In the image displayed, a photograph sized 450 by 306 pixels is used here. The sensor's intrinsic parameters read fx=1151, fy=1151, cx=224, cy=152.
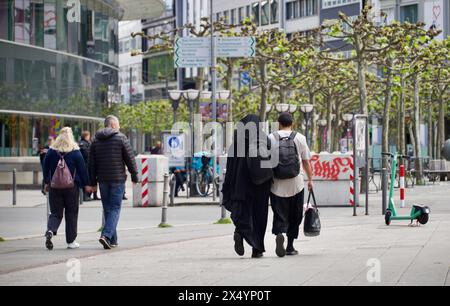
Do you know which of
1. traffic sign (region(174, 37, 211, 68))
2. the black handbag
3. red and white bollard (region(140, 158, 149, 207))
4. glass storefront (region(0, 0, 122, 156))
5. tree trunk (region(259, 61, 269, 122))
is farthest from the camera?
tree trunk (region(259, 61, 269, 122))

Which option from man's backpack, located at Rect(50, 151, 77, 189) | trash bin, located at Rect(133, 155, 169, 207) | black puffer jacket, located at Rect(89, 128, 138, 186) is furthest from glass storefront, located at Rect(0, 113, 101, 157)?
black puffer jacket, located at Rect(89, 128, 138, 186)

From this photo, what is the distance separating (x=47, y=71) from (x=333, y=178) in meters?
20.6

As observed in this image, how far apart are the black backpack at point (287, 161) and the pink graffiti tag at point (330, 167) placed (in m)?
14.6

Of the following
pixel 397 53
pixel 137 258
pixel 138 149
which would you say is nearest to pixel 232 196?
pixel 137 258

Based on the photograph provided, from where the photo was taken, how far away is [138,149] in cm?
14238

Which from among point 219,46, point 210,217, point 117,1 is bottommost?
point 210,217

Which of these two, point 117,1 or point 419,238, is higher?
point 117,1

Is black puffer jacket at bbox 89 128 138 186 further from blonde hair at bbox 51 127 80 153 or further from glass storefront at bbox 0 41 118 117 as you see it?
glass storefront at bbox 0 41 118 117

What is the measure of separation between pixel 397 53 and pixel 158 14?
21.4m

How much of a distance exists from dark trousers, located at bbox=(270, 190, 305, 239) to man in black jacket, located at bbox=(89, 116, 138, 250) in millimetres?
2604

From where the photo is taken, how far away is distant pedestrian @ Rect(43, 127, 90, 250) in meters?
16.7

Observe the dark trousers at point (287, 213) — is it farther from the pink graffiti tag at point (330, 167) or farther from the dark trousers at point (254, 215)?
the pink graffiti tag at point (330, 167)

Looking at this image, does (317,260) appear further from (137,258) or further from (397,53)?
(397,53)

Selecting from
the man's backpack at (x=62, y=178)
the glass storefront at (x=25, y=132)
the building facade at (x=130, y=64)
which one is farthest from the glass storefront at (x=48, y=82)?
the building facade at (x=130, y=64)
